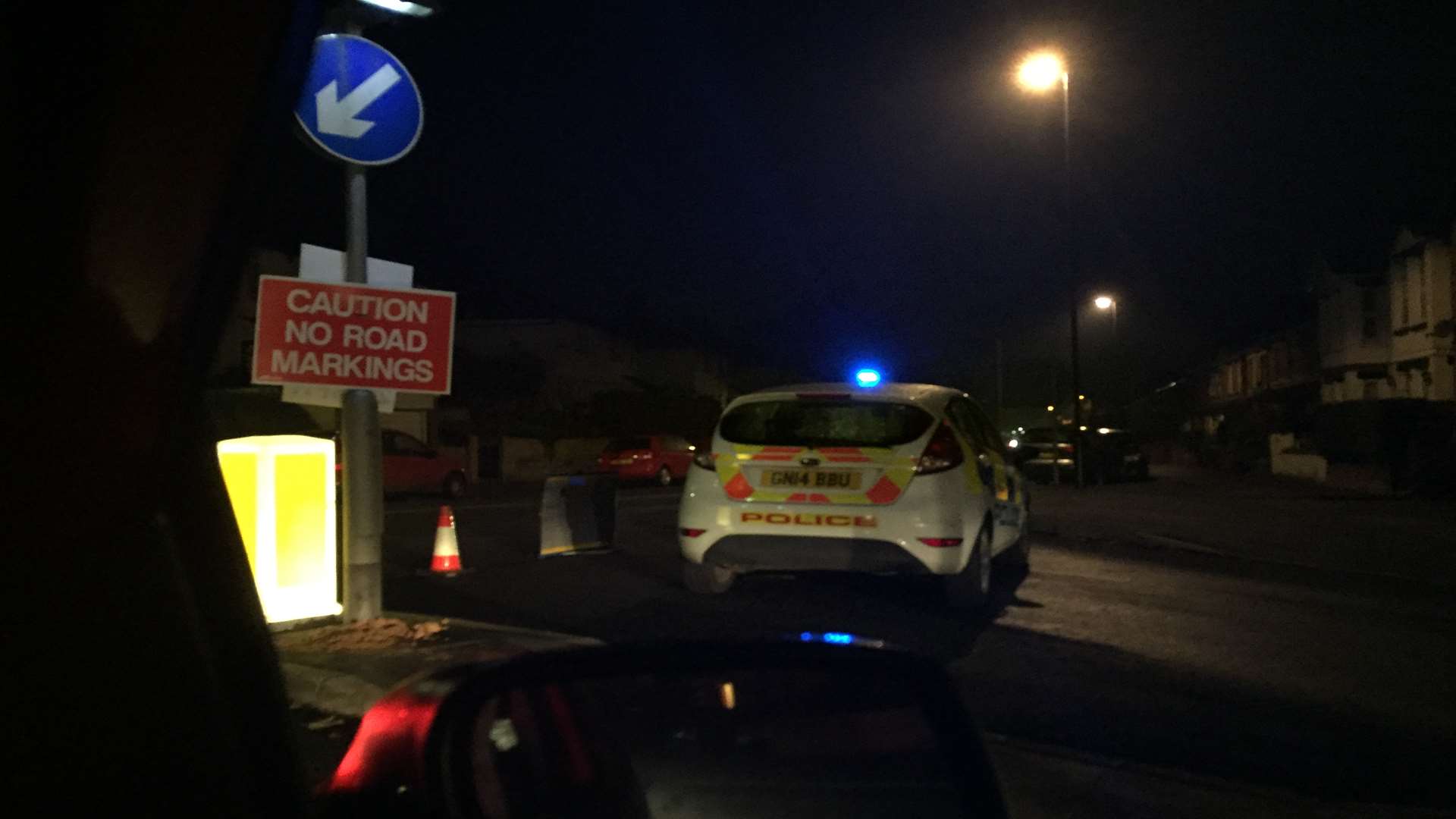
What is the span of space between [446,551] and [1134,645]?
634 cm

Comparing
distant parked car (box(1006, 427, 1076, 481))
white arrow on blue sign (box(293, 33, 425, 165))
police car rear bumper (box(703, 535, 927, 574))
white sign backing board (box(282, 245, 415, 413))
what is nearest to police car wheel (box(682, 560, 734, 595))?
police car rear bumper (box(703, 535, 927, 574))

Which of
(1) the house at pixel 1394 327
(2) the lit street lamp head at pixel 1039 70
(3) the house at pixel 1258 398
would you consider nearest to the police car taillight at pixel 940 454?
(2) the lit street lamp head at pixel 1039 70

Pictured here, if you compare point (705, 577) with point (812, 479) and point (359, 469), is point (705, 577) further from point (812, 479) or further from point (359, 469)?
point (359, 469)

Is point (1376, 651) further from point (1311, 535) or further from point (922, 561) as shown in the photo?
point (1311, 535)

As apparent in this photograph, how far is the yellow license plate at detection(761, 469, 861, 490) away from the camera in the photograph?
29.1ft

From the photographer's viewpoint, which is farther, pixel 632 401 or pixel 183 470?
pixel 632 401

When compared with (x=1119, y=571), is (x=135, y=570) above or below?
above

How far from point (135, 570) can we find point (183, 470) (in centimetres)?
22

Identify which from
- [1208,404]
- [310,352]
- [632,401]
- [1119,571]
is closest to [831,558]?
[310,352]

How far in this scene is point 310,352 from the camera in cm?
783

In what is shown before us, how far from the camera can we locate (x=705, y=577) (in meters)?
9.78

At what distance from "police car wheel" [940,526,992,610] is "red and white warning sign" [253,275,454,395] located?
12.3 feet

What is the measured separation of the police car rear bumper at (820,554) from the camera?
8.82m

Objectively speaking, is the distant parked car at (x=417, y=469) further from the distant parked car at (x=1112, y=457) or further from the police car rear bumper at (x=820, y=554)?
the police car rear bumper at (x=820, y=554)
